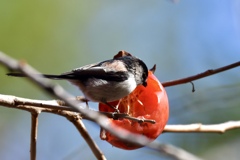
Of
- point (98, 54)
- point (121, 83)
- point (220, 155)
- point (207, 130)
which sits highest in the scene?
point (98, 54)

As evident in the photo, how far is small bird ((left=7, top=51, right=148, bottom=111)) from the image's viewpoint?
193cm

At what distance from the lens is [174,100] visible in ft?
8.20

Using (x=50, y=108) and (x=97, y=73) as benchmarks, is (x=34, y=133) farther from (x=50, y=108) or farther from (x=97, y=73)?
(x=97, y=73)

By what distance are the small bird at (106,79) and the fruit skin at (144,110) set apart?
5 centimetres

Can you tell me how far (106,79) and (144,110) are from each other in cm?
22

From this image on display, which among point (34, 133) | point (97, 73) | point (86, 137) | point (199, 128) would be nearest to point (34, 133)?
point (34, 133)

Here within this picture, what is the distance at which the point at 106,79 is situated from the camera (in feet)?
6.63

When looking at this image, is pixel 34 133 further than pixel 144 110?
No

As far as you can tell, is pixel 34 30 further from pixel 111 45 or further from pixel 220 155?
pixel 220 155

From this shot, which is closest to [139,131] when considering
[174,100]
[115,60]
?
[115,60]

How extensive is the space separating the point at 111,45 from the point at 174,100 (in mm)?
1107

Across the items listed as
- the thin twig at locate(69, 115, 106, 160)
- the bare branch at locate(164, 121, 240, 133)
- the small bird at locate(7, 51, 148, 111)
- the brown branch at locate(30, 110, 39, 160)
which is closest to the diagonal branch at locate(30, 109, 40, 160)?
the brown branch at locate(30, 110, 39, 160)

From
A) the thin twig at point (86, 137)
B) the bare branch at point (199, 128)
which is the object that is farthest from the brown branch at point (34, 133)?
A: the bare branch at point (199, 128)

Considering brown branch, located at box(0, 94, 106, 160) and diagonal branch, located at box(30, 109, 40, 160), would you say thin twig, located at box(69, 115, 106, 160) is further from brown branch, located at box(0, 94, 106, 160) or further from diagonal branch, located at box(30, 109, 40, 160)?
diagonal branch, located at box(30, 109, 40, 160)
